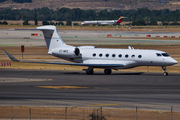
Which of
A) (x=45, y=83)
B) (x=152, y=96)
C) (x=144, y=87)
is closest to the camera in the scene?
(x=152, y=96)

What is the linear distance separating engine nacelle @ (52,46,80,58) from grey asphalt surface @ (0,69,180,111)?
361 cm

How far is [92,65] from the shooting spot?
1738 inches

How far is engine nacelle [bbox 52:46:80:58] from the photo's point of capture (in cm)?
4550

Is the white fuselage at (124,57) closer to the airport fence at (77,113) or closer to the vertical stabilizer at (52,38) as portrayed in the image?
Result: the vertical stabilizer at (52,38)

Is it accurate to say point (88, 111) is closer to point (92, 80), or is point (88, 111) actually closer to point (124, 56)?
point (92, 80)

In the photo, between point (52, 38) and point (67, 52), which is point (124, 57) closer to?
point (67, 52)

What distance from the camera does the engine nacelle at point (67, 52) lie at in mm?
45500

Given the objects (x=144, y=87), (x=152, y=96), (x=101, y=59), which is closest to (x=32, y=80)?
(x=101, y=59)

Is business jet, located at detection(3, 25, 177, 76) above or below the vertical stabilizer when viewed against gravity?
below

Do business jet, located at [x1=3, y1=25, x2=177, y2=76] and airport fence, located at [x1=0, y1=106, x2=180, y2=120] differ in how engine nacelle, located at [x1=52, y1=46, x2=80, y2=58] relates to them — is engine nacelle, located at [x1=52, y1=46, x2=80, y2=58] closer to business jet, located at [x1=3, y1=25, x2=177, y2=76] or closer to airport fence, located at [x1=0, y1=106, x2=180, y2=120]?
business jet, located at [x1=3, y1=25, x2=177, y2=76]

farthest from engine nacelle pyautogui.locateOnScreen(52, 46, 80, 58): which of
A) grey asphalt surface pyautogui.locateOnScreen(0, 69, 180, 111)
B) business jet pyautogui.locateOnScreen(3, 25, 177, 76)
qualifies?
grey asphalt surface pyautogui.locateOnScreen(0, 69, 180, 111)

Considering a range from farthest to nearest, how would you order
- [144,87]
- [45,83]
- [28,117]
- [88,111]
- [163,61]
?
1. [163,61]
2. [45,83]
3. [144,87]
4. [88,111]
5. [28,117]

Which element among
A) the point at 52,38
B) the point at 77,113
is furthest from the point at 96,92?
the point at 52,38

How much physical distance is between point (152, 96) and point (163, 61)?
14.2 m
